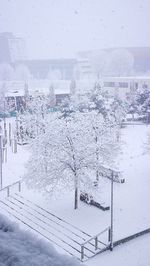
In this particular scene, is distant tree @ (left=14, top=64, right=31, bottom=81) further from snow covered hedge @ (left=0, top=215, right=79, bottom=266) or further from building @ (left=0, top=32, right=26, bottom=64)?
snow covered hedge @ (left=0, top=215, right=79, bottom=266)

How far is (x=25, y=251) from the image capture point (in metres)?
16.3

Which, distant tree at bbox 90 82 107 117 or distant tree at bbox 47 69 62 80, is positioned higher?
distant tree at bbox 47 69 62 80

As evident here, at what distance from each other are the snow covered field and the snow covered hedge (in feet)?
7.21

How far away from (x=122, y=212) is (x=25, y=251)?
823 cm

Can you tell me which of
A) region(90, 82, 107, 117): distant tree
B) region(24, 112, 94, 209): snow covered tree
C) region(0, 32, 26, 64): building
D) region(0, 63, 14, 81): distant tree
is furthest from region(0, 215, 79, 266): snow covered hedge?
region(0, 32, 26, 64): building

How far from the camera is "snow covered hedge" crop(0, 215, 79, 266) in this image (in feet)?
50.0

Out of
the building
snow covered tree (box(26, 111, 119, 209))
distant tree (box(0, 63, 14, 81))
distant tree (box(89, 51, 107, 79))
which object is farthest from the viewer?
the building

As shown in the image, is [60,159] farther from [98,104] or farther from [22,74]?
[22,74]

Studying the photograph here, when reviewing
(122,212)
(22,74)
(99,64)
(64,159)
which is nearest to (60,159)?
(64,159)

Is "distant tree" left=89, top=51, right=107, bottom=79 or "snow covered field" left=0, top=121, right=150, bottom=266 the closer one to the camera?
"snow covered field" left=0, top=121, right=150, bottom=266

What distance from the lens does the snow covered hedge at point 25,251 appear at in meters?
15.2

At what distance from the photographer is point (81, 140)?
74.9 ft

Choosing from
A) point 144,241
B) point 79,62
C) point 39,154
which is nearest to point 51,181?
point 39,154

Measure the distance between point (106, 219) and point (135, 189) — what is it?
17.1 feet
